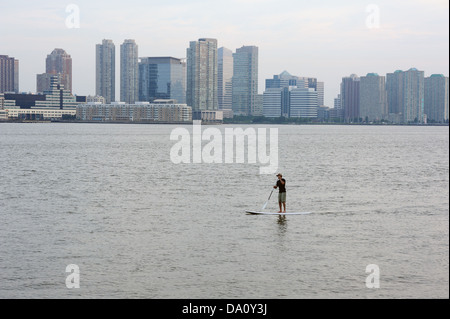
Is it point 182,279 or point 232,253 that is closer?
point 182,279

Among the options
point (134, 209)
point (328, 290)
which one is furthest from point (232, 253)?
point (134, 209)

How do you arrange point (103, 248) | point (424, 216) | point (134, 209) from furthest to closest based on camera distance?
point (134, 209) < point (424, 216) < point (103, 248)

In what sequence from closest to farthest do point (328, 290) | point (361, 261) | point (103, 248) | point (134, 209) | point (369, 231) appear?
point (328, 290) < point (361, 261) < point (103, 248) < point (369, 231) < point (134, 209)

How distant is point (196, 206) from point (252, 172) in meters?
29.2

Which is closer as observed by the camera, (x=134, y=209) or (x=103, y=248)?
(x=103, y=248)

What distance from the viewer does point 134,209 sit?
38.4 meters

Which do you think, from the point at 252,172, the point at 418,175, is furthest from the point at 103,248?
the point at 418,175

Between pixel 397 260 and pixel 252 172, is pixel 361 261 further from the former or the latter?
pixel 252 172
